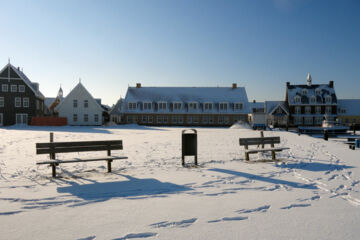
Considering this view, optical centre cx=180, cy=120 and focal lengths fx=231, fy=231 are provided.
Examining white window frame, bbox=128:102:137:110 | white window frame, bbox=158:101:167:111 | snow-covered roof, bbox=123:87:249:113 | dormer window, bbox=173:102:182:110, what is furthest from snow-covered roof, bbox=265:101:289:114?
white window frame, bbox=128:102:137:110

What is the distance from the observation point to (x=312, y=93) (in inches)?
1900

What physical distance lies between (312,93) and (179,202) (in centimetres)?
5221

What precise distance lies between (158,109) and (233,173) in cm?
3645

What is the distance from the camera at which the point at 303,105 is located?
48.1 meters

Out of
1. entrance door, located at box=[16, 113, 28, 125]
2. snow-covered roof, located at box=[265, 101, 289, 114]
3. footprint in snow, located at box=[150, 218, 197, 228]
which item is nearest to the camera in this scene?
footprint in snow, located at box=[150, 218, 197, 228]

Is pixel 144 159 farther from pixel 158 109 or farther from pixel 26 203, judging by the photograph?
pixel 158 109

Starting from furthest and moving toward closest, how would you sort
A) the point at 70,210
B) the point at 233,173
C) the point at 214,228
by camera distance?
1. the point at 233,173
2. the point at 70,210
3. the point at 214,228

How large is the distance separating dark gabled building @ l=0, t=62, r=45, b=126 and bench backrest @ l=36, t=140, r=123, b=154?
37007 millimetres

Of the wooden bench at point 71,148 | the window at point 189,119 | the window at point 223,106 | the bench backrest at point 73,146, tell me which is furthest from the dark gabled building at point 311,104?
the wooden bench at point 71,148

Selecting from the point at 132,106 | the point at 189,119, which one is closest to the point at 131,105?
the point at 132,106

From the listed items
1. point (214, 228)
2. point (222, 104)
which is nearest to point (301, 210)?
point (214, 228)

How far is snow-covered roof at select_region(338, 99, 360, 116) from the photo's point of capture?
49.3m

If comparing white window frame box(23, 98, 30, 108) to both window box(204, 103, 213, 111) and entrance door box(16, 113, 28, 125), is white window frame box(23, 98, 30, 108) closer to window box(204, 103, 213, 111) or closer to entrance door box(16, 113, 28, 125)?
entrance door box(16, 113, 28, 125)

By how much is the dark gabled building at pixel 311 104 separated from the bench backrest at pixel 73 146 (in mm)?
47529
